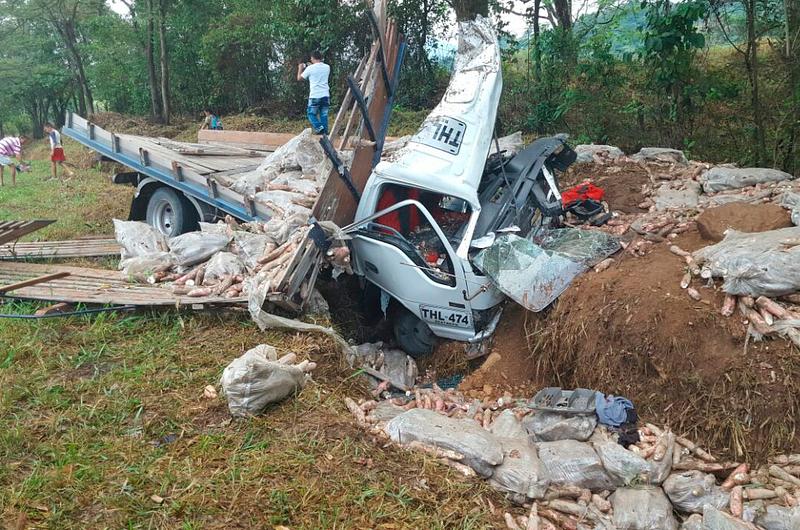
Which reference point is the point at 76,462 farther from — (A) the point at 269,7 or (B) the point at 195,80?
(B) the point at 195,80

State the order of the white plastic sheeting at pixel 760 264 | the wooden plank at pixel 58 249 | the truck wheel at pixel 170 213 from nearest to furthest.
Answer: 1. the white plastic sheeting at pixel 760 264
2. the wooden plank at pixel 58 249
3. the truck wheel at pixel 170 213

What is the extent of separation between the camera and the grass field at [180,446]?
11.2 feet

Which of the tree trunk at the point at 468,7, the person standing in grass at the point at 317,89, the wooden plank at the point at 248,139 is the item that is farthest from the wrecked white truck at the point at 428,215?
the tree trunk at the point at 468,7

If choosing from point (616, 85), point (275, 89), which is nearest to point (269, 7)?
point (275, 89)

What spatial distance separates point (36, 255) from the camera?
7.56 metres

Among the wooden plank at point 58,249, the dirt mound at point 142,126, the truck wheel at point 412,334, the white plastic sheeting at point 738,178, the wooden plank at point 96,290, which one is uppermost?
the dirt mound at point 142,126

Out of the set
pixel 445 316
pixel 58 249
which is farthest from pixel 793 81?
pixel 58 249

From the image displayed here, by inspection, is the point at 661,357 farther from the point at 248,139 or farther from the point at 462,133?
the point at 248,139

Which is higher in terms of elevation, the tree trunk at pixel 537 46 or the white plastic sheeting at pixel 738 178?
the tree trunk at pixel 537 46

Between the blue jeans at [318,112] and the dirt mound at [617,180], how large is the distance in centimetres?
395

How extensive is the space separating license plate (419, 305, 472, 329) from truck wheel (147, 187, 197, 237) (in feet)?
13.9

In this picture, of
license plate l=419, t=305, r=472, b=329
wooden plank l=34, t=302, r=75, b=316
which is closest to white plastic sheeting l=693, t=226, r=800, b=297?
license plate l=419, t=305, r=472, b=329

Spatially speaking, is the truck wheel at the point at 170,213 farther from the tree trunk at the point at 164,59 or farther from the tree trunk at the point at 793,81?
the tree trunk at the point at 164,59

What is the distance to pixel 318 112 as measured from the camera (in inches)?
383
